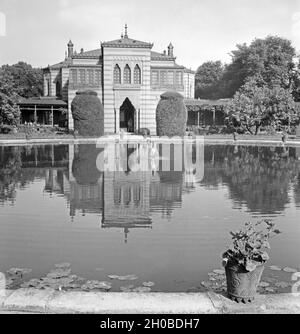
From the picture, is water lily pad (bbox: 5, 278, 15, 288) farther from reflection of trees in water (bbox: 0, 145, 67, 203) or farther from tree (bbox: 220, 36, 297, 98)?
tree (bbox: 220, 36, 297, 98)

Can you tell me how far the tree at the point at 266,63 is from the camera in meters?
52.9

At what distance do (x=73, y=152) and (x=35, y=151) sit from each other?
278 centimetres

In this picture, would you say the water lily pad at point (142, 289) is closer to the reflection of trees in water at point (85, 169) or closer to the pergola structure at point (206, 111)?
the reflection of trees in water at point (85, 169)

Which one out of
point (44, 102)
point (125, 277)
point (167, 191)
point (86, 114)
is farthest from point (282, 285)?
point (44, 102)

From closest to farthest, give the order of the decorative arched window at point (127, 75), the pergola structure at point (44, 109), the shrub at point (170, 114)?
the shrub at point (170, 114), the decorative arched window at point (127, 75), the pergola structure at point (44, 109)

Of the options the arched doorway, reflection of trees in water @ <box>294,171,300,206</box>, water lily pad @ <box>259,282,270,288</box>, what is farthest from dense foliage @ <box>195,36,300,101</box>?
water lily pad @ <box>259,282,270,288</box>

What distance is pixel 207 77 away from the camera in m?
79.2

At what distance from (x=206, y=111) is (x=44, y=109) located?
17.5 m

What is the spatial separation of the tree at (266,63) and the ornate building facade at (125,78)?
1426cm

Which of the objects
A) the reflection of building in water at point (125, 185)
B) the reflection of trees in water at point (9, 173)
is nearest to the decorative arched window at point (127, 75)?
the reflection of trees in water at point (9, 173)

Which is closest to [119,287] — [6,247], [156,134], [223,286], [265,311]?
[223,286]

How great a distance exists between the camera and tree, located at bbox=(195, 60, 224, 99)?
7656cm

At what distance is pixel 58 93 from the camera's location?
52438mm

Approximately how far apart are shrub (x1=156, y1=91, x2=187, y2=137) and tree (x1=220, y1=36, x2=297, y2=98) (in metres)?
16.4
